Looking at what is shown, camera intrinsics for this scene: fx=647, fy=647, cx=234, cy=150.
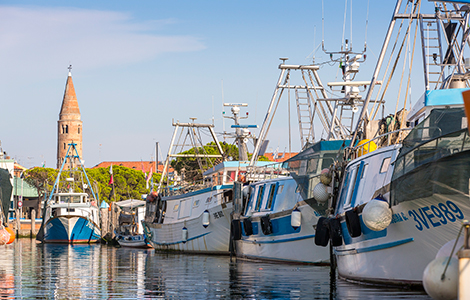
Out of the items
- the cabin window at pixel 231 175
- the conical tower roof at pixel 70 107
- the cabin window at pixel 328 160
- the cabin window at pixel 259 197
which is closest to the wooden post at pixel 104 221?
the cabin window at pixel 231 175

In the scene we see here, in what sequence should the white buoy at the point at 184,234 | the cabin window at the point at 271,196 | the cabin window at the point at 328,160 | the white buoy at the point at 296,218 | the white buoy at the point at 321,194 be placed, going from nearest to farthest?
the white buoy at the point at 321,194 < the cabin window at the point at 328,160 < the white buoy at the point at 296,218 < the cabin window at the point at 271,196 < the white buoy at the point at 184,234

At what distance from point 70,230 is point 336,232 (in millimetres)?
37014

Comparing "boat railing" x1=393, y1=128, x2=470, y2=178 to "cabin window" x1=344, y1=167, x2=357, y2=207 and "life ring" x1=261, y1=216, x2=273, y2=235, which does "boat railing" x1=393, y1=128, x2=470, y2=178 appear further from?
"life ring" x1=261, y1=216, x2=273, y2=235

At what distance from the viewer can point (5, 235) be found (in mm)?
24469

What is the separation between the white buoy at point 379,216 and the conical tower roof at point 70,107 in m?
170

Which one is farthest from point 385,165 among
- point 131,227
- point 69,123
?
point 69,123

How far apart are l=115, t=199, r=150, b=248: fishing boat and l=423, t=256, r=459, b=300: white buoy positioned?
3679cm

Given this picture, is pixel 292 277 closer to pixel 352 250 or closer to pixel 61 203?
pixel 352 250

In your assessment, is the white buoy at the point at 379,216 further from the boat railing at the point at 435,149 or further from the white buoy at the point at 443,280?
the white buoy at the point at 443,280

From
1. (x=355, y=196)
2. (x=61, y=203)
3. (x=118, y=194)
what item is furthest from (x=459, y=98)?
(x=118, y=194)

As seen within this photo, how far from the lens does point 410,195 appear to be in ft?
34.8

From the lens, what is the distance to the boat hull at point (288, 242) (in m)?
19.7

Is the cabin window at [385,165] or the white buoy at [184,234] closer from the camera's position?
the cabin window at [385,165]

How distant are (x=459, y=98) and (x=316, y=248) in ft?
25.2
